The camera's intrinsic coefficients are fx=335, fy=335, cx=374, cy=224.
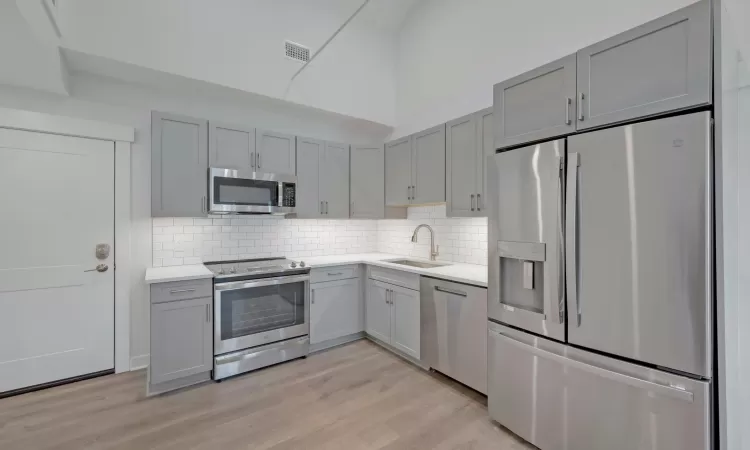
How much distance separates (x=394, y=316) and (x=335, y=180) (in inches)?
68.0

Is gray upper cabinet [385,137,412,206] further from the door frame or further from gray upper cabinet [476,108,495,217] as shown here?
the door frame

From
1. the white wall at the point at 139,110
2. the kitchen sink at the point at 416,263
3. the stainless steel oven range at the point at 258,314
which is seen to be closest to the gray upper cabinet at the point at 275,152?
the white wall at the point at 139,110

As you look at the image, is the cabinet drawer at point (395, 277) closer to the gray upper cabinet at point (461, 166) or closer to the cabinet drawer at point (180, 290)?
the gray upper cabinet at point (461, 166)

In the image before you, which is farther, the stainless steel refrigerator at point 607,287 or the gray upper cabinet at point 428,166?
the gray upper cabinet at point 428,166

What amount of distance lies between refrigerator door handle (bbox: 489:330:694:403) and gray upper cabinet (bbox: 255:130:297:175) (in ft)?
9.09

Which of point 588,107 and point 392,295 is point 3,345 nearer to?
point 392,295

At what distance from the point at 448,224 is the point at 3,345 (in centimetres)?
411

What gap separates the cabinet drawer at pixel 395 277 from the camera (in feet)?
10.5

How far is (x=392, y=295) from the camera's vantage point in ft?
11.4

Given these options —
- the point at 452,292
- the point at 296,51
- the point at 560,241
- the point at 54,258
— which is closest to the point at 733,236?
the point at 560,241

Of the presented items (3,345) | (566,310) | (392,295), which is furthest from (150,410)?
(566,310)

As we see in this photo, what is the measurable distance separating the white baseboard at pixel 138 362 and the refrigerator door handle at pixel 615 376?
3345 millimetres

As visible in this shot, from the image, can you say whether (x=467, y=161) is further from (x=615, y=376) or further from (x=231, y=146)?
(x=231, y=146)

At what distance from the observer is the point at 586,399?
1802 millimetres
